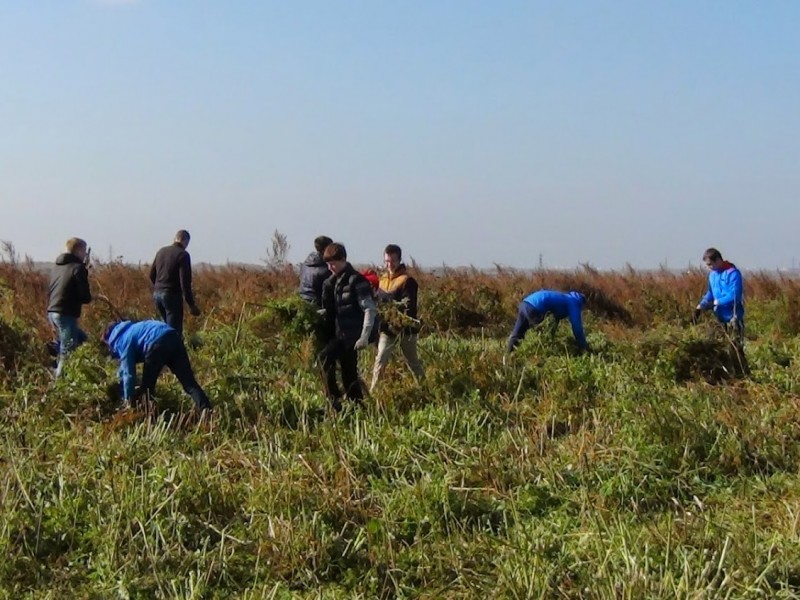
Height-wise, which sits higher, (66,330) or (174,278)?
(174,278)

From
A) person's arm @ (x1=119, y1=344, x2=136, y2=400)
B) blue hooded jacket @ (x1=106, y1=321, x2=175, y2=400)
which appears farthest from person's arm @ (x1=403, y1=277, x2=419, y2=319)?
person's arm @ (x1=119, y1=344, x2=136, y2=400)

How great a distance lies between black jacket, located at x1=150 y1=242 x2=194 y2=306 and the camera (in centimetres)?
1111

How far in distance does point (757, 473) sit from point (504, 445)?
1636mm

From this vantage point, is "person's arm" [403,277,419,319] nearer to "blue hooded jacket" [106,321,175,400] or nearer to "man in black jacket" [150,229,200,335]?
"blue hooded jacket" [106,321,175,400]

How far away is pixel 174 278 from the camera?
11188 mm

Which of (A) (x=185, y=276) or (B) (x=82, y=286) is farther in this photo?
(A) (x=185, y=276)

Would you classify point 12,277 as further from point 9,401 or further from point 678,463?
point 678,463

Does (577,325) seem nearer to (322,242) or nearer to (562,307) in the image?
(562,307)

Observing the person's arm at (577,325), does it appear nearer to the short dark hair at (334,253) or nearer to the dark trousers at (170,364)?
the short dark hair at (334,253)

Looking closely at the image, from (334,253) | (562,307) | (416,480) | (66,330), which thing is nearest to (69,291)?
(66,330)

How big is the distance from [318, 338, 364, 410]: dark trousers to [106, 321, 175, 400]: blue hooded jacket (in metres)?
1.30

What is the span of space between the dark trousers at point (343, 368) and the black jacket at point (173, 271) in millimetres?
3082

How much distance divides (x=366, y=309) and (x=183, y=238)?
144 inches

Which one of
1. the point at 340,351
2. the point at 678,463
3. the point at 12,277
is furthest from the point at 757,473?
the point at 12,277
